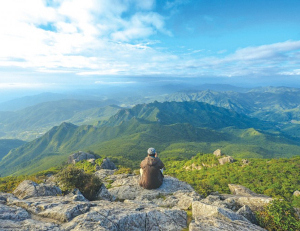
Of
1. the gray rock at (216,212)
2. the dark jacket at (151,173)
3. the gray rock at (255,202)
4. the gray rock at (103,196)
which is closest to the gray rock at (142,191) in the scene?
the dark jacket at (151,173)

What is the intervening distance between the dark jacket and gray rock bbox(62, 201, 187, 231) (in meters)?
7.28

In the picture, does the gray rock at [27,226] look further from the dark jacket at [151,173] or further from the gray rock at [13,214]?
the dark jacket at [151,173]

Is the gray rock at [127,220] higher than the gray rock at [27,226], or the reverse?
the gray rock at [27,226]

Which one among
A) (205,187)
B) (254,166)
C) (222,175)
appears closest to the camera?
(205,187)

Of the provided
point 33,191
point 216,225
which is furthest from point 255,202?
point 33,191

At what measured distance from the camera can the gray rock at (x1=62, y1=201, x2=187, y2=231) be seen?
10250 mm

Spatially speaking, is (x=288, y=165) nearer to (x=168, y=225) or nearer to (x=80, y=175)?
(x=168, y=225)

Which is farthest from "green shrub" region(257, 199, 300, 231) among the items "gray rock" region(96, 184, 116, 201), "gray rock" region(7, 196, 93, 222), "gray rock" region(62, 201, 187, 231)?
"gray rock" region(96, 184, 116, 201)

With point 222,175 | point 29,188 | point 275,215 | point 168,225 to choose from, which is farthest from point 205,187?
point 222,175

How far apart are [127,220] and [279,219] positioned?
12273 mm

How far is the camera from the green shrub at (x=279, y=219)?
1216cm

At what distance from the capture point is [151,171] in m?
21.3

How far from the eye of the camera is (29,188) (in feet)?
56.5

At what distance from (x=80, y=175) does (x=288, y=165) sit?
65.4 meters
